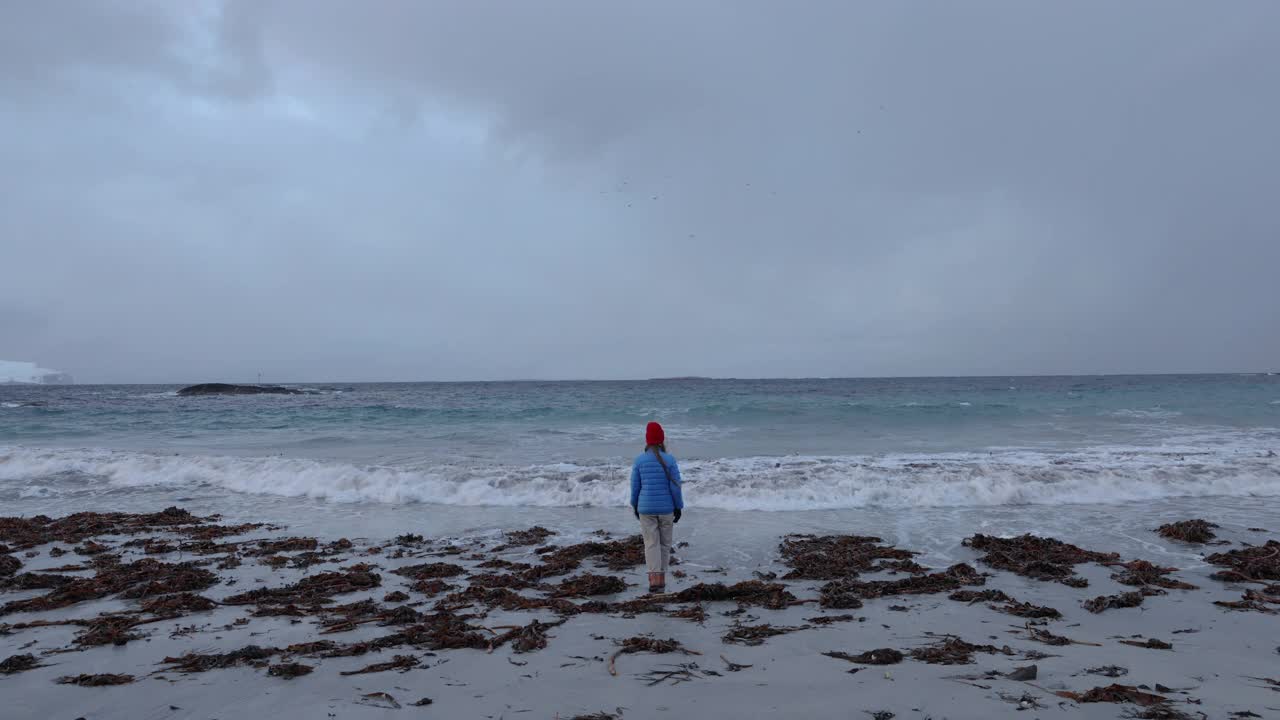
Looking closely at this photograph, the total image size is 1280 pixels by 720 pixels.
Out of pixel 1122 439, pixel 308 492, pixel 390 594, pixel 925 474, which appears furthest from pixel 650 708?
pixel 1122 439

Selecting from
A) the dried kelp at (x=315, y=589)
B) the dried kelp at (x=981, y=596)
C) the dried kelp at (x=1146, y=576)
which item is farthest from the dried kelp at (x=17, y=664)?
the dried kelp at (x=1146, y=576)

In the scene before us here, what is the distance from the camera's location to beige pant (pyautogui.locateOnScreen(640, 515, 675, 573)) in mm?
6949

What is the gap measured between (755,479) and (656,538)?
6696 millimetres

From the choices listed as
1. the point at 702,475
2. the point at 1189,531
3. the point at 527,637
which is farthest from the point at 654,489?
the point at 1189,531

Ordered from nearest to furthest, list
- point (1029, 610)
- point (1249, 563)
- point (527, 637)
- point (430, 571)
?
point (527, 637), point (1029, 610), point (1249, 563), point (430, 571)

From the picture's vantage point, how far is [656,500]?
7012 millimetres

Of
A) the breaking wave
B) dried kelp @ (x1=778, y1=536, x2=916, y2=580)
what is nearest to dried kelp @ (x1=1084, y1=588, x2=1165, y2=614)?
dried kelp @ (x1=778, y1=536, x2=916, y2=580)

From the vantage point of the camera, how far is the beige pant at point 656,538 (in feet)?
22.8

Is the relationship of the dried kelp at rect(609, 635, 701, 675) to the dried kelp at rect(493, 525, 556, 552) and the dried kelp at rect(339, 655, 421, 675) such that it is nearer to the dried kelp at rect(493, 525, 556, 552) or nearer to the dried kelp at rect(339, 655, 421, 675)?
the dried kelp at rect(339, 655, 421, 675)

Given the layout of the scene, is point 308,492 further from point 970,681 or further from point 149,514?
point 970,681

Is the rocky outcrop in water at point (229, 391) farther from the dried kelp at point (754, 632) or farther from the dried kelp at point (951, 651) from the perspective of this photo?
the dried kelp at point (951, 651)

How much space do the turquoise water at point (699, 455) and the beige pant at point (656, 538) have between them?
16.1ft

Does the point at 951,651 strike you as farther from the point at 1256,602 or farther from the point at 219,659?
the point at 219,659

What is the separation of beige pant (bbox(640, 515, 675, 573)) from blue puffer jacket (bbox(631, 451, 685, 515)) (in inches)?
3.3
